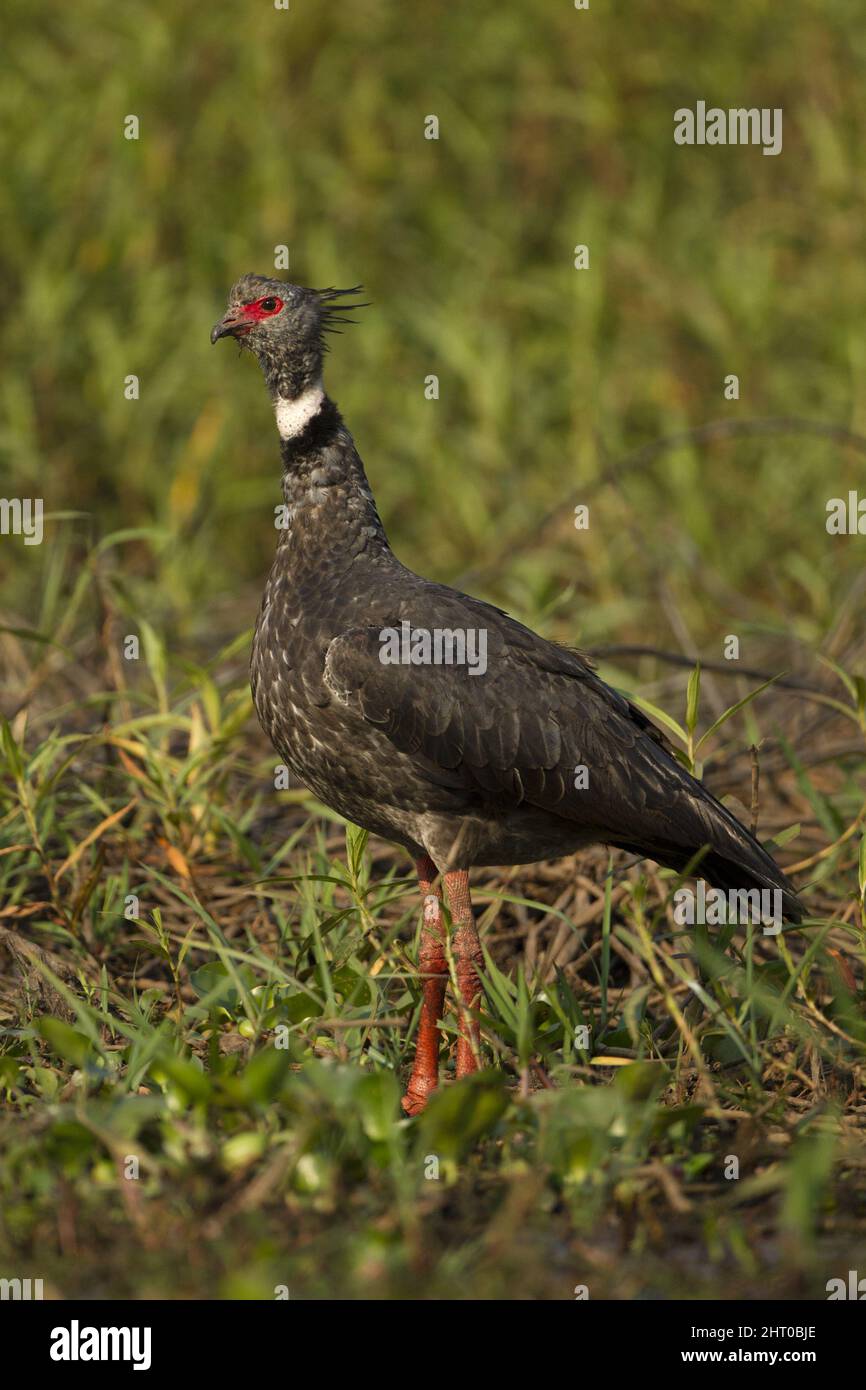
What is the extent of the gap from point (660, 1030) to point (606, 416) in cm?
499

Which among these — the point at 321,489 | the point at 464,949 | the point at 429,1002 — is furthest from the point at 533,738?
the point at 321,489

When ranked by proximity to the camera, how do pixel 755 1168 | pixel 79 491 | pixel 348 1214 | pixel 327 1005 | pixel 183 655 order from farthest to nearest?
1. pixel 79 491
2. pixel 183 655
3. pixel 327 1005
4. pixel 755 1168
5. pixel 348 1214

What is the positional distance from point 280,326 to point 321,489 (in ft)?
1.59

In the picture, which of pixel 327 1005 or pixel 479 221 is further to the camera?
pixel 479 221

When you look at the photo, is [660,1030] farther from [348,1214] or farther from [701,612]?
[701,612]

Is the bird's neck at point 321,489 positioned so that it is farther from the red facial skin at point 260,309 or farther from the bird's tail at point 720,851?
the bird's tail at point 720,851

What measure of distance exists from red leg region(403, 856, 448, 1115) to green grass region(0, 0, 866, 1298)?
11 centimetres

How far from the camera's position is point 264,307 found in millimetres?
4867

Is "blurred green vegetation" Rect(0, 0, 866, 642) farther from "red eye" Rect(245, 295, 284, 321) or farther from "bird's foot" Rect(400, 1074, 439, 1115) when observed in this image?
"bird's foot" Rect(400, 1074, 439, 1115)

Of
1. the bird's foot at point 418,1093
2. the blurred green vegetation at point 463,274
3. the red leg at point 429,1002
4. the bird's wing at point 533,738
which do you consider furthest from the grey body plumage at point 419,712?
the blurred green vegetation at point 463,274

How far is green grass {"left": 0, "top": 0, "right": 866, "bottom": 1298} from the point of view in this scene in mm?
3670

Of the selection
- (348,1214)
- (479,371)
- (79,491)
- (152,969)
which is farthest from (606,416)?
(348,1214)

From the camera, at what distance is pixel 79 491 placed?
8.87 m

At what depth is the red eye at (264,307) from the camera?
15.9 ft
